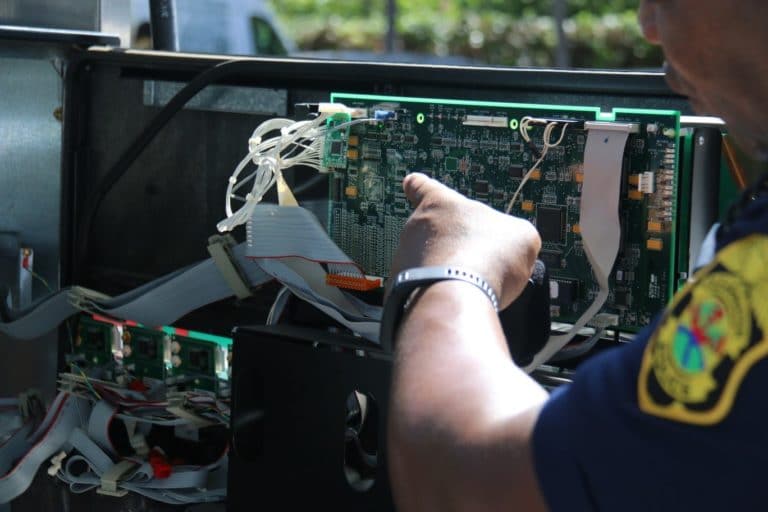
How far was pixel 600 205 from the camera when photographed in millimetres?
1693

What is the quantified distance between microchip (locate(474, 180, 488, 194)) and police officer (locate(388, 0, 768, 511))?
834 millimetres

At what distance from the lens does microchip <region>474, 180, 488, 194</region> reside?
1.84 meters

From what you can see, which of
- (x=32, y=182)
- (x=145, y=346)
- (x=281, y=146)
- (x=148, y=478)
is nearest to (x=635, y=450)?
(x=281, y=146)

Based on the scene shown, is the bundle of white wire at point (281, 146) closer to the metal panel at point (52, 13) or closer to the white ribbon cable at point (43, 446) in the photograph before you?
the white ribbon cable at point (43, 446)

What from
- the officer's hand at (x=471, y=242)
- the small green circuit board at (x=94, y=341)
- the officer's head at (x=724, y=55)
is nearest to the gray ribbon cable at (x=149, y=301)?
the small green circuit board at (x=94, y=341)

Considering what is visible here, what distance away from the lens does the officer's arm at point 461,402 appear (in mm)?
899

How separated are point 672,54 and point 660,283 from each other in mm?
799

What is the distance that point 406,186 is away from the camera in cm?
131

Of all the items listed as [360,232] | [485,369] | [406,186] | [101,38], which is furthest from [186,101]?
[485,369]

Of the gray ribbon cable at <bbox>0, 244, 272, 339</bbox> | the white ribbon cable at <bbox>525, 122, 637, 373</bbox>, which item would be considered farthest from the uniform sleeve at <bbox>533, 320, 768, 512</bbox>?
the gray ribbon cable at <bbox>0, 244, 272, 339</bbox>

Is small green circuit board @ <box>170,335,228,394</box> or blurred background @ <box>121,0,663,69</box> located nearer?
small green circuit board @ <box>170,335,228,394</box>

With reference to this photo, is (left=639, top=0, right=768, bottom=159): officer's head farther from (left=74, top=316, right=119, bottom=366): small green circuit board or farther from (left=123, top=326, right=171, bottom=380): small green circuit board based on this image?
(left=74, top=316, right=119, bottom=366): small green circuit board

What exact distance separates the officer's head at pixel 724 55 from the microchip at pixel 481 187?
886mm

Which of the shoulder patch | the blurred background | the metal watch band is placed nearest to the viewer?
the shoulder patch
